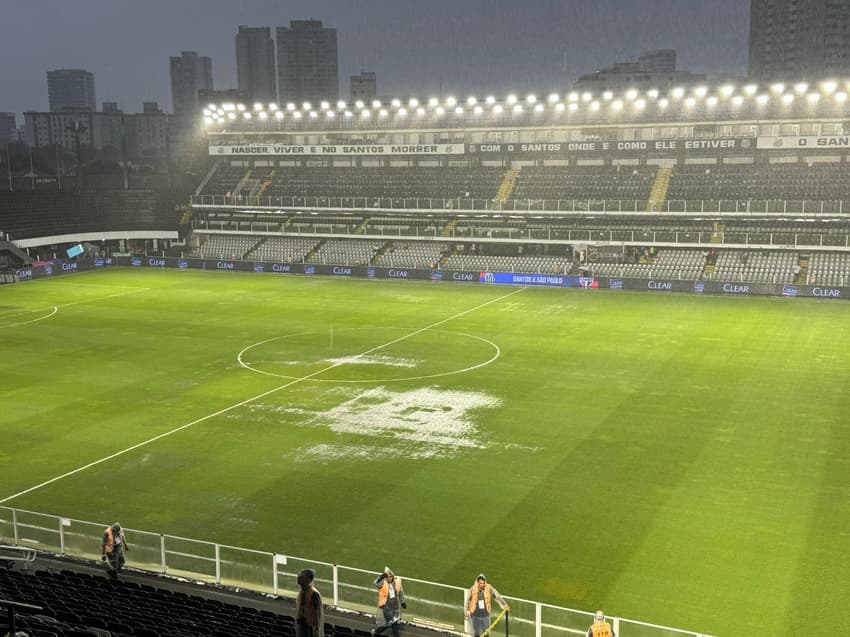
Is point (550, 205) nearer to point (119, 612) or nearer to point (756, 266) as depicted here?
point (756, 266)

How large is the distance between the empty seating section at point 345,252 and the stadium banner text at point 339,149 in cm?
977

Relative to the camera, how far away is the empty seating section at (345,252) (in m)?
71.8

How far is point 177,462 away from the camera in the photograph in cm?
2400

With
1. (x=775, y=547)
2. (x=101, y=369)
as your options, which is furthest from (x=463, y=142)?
(x=775, y=547)

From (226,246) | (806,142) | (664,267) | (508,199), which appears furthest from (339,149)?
(806,142)

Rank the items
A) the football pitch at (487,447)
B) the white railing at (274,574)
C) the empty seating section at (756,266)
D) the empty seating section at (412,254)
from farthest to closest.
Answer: the empty seating section at (412,254) → the empty seating section at (756,266) → the football pitch at (487,447) → the white railing at (274,574)

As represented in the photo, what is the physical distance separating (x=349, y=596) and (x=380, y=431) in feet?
38.6

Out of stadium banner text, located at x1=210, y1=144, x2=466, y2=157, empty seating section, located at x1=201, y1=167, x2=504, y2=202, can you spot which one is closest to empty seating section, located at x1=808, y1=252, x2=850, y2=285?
empty seating section, located at x1=201, y1=167, x2=504, y2=202

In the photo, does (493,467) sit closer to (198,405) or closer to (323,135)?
(198,405)

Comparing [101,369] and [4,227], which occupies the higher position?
[4,227]

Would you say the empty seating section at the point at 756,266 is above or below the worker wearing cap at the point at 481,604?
above

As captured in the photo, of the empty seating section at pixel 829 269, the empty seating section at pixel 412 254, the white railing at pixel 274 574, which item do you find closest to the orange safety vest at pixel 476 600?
the white railing at pixel 274 574

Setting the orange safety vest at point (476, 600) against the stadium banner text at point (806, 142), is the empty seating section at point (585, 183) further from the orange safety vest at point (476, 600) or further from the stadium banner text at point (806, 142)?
the orange safety vest at point (476, 600)

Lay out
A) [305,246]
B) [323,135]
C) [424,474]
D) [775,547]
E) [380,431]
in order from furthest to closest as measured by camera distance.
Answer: [323,135], [305,246], [380,431], [424,474], [775,547]
